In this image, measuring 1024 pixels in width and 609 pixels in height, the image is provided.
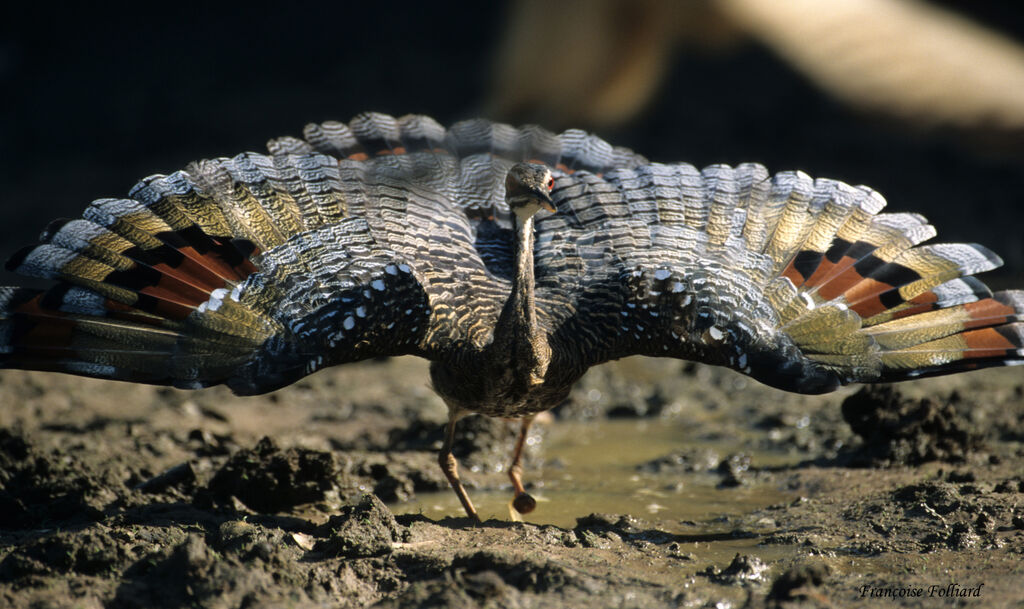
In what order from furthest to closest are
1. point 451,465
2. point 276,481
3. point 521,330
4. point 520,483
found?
point 520,483 < point 451,465 < point 276,481 < point 521,330

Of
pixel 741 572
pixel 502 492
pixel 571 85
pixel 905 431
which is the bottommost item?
pixel 502 492

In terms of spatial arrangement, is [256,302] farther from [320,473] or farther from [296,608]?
[296,608]

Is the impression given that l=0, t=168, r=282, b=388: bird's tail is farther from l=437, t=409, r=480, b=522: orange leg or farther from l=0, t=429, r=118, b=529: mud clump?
l=437, t=409, r=480, b=522: orange leg

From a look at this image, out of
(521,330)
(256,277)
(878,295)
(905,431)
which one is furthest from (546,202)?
(905,431)

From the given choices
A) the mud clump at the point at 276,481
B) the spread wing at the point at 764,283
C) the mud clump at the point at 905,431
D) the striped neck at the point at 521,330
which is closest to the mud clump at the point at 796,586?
the spread wing at the point at 764,283

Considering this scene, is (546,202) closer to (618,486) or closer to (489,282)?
(489,282)

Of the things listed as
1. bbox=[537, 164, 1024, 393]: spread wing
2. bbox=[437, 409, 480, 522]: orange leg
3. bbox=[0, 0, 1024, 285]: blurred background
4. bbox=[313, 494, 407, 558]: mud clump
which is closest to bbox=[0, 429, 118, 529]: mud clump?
bbox=[313, 494, 407, 558]: mud clump

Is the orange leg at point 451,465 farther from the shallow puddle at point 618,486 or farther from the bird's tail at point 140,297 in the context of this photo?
the bird's tail at point 140,297
